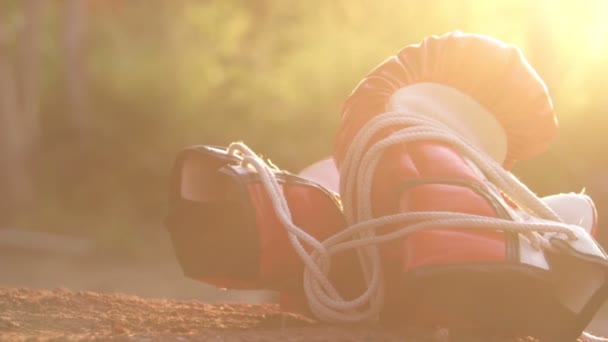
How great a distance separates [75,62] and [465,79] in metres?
6.25

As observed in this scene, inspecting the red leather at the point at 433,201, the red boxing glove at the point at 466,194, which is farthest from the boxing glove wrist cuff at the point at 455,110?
the red leather at the point at 433,201

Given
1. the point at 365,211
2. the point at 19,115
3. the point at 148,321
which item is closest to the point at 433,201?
the point at 365,211

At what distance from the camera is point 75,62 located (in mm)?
7844

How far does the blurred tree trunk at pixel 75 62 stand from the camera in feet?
25.0

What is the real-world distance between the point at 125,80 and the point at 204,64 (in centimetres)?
65

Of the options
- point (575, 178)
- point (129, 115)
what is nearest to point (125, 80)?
point (129, 115)

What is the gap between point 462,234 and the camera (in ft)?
5.28

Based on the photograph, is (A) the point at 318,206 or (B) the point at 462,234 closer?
(B) the point at 462,234

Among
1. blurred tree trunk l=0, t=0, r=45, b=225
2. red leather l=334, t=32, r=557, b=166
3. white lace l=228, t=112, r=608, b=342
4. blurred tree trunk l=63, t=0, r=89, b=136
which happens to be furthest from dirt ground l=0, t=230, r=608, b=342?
blurred tree trunk l=63, t=0, r=89, b=136

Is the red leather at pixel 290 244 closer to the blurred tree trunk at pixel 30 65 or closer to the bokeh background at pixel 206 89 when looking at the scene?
the bokeh background at pixel 206 89

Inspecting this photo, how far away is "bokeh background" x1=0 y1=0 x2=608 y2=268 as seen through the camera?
17.7 feet

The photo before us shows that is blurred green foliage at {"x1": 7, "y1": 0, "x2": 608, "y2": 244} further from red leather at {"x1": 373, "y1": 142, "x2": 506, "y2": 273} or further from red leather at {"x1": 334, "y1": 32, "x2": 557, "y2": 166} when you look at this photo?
red leather at {"x1": 373, "y1": 142, "x2": 506, "y2": 273}

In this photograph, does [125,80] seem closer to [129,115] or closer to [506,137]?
[129,115]

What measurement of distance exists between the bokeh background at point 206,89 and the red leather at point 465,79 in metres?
2.80
